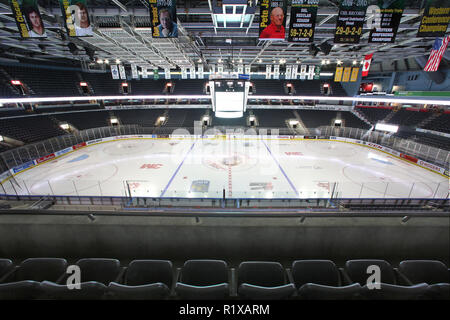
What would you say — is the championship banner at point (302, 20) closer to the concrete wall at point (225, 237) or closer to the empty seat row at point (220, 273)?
the concrete wall at point (225, 237)

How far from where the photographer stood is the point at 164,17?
23.2 ft

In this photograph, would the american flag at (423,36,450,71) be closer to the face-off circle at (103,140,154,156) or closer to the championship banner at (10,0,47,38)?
the championship banner at (10,0,47,38)

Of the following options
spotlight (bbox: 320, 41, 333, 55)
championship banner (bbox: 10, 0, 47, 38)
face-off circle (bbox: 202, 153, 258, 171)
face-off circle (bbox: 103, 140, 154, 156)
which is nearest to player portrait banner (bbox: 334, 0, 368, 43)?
spotlight (bbox: 320, 41, 333, 55)

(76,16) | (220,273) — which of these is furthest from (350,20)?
(76,16)

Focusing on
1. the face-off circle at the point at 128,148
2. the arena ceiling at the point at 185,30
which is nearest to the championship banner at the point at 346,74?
the arena ceiling at the point at 185,30

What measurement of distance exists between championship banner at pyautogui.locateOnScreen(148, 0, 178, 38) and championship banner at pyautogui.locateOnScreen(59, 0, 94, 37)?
2.34m

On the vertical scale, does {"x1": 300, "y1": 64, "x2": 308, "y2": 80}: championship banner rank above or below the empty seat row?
above

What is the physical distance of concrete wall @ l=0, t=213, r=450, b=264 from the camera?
248 centimetres

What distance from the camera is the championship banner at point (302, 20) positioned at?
21.2ft

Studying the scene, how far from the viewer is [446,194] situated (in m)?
8.52

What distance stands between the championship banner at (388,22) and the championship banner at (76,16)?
10192 millimetres

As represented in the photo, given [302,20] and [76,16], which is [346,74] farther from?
[76,16]
